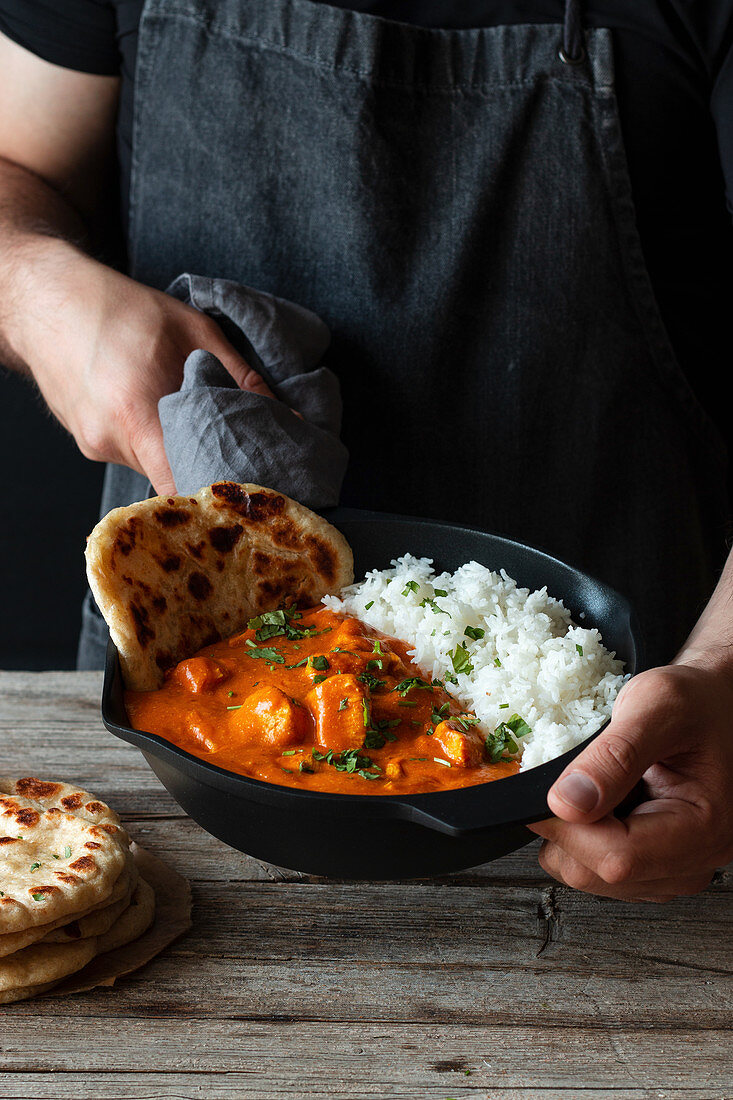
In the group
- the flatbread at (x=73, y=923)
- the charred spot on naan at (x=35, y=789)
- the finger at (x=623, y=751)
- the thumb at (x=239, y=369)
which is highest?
the thumb at (x=239, y=369)

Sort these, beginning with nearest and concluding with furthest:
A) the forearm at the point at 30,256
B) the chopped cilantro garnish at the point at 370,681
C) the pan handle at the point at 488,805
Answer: the pan handle at the point at 488,805 → the chopped cilantro garnish at the point at 370,681 → the forearm at the point at 30,256

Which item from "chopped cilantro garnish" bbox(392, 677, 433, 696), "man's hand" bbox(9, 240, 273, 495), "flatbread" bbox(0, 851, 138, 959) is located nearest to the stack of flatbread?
"flatbread" bbox(0, 851, 138, 959)

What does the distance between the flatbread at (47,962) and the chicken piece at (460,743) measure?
0.49 metres

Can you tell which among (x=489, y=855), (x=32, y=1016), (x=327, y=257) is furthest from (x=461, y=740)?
(x=327, y=257)

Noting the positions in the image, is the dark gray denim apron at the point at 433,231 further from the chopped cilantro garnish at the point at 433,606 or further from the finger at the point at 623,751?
the finger at the point at 623,751

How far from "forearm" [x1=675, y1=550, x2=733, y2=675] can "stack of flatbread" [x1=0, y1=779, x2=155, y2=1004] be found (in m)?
0.87

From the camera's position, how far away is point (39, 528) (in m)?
4.32

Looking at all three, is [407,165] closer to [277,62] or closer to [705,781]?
[277,62]

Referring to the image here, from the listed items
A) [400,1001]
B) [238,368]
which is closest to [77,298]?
[238,368]

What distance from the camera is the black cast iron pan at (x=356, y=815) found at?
3.59 ft

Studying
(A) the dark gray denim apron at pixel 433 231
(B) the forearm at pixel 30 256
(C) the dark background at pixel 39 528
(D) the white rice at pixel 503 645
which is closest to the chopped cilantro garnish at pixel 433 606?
(D) the white rice at pixel 503 645

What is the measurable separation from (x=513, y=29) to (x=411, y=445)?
0.92 metres

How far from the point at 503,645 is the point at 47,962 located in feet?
2.51

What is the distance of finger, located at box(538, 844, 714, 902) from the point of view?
131 centimetres
